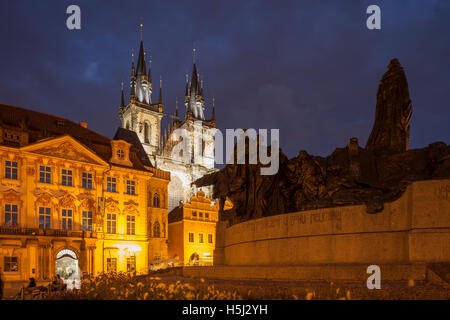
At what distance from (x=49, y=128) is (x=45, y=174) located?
17.7 feet

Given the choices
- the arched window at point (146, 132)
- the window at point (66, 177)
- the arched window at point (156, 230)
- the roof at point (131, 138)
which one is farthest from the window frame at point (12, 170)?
the arched window at point (146, 132)

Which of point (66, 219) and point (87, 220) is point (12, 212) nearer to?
point (66, 219)

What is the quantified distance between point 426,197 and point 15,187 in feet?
106

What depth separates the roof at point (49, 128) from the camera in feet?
121

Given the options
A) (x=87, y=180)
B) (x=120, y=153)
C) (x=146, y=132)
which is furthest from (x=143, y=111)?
(x=87, y=180)

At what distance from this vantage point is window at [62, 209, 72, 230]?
121ft

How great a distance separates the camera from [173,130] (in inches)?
4363

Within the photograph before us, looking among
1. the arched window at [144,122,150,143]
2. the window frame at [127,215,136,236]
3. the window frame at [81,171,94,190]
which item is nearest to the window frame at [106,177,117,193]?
the window frame at [81,171,94,190]

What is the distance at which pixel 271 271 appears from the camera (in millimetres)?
11711

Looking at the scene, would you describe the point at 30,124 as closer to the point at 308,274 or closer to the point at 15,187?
the point at 15,187

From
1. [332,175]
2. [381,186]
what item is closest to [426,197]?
[381,186]

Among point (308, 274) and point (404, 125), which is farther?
point (404, 125)

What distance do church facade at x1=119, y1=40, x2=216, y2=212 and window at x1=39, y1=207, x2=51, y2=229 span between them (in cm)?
4964

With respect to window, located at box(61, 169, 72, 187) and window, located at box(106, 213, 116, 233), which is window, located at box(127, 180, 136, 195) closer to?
window, located at box(106, 213, 116, 233)
